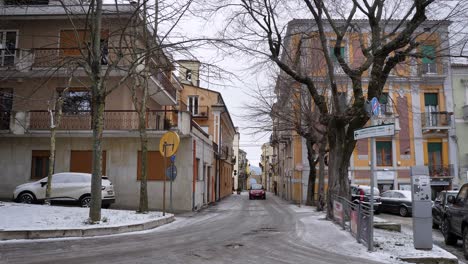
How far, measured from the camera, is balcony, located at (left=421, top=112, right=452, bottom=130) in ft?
100

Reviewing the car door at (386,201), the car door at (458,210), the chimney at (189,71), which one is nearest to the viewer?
the car door at (458,210)

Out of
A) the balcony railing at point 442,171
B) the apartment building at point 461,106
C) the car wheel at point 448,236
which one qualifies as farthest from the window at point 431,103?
the car wheel at point 448,236

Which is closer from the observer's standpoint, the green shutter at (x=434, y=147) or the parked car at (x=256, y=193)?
the green shutter at (x=434, y=147)

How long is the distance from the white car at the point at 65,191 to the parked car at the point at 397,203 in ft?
47.1

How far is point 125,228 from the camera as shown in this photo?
11.7 meters

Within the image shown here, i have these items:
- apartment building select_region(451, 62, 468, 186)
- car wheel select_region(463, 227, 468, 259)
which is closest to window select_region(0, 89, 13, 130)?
car wheel select_region(463, 227, 468, 259)

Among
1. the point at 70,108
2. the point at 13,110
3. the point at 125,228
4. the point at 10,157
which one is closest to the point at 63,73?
the point at 70,108

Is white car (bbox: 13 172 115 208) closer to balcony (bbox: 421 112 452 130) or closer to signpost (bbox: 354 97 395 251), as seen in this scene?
signpost (bbox: 354 97 395 251)

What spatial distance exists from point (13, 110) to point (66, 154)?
3.51m

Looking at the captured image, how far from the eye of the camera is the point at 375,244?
9281 mm

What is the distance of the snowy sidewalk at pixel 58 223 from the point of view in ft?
33.0

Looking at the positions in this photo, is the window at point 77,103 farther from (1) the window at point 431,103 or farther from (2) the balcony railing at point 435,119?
(1) the window at point 431,103

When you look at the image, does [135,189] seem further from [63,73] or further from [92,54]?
[92,54]

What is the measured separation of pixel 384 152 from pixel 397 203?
38.3 feet
